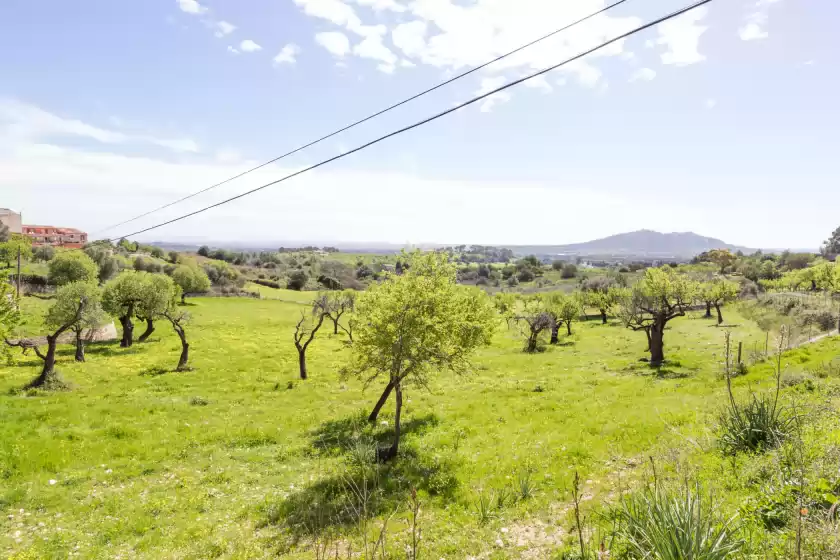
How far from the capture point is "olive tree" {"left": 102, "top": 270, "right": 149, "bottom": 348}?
168ft

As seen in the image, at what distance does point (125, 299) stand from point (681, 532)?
2399 inches

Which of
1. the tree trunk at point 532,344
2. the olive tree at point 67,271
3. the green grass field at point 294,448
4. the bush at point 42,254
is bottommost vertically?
the tree trunk at point 532,344

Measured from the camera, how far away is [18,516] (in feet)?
48.7

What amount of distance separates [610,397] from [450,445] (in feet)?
44.5

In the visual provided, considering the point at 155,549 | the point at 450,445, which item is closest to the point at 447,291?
the point at 450,445

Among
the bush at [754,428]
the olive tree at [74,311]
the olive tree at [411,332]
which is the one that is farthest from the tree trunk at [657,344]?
the olive tree at [74,311]

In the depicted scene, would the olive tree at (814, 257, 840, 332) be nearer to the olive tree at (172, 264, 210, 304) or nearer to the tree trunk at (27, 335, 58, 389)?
the tree trunk at (27, 335, 58, 389)

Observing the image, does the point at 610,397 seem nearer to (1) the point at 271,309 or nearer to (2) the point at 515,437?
(2) the point at 515,437

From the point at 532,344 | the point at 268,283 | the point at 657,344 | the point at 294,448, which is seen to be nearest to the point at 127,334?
the point at 294,448

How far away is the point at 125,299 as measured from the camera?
171 feet

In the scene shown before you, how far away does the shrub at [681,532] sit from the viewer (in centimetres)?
710

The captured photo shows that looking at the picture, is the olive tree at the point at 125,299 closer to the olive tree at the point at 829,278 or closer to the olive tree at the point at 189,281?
the olive tree at the point at 189,281

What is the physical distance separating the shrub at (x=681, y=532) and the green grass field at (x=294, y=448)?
81.1 inches

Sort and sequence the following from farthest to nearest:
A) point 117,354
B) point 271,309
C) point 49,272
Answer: point 271,309 < point 49,272 < point 117,354
